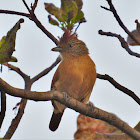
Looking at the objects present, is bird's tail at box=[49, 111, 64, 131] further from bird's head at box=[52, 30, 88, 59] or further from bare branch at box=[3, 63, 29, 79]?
bare branch at box=[3, 63, 29, 79]

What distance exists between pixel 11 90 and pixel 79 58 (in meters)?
1.49

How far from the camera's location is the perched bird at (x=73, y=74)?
89.4 inches

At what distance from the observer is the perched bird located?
7.45ft

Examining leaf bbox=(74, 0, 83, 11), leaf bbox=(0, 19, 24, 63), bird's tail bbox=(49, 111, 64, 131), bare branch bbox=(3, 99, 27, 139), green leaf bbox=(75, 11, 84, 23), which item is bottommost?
bird's tail bbox=(49, 111, 64, 131)

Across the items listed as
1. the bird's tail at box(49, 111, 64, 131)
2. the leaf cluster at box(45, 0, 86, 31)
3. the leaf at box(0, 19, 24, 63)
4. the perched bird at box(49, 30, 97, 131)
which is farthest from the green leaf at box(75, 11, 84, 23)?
the bird's tail at box(49, 111, 64, 131)

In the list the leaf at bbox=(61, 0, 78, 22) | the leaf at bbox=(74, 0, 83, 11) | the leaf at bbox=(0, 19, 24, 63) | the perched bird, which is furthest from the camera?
the perched bird

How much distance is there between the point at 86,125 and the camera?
4.46ft

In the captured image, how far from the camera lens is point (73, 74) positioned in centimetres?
227

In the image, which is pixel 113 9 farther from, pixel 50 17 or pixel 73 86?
pixel 73 86

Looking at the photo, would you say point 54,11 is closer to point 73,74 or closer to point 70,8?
point 70,8

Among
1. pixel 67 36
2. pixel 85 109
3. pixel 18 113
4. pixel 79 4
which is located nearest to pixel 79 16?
pixel 79 4

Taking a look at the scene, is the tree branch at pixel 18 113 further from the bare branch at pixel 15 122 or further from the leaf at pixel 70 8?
the leaf at pixel 70 8

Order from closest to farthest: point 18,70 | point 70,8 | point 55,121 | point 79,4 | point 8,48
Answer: point 8,48
point 18,70
point 70,8
point 79,4
point 55,121

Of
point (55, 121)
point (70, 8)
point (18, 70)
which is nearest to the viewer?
point (18, 70)
